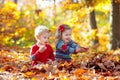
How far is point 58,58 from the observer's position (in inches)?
258

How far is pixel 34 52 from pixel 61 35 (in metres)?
0.69

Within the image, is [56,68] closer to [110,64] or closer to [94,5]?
[110,64]

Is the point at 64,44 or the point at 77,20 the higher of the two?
the point at 64,44

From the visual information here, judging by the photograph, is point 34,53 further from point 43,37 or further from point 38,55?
point 43,37

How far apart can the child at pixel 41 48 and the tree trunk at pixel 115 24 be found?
4.79m

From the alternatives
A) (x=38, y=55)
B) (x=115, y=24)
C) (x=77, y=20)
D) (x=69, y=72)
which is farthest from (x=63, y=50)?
(x=77, y=20)

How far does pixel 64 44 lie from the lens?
21.1 feet

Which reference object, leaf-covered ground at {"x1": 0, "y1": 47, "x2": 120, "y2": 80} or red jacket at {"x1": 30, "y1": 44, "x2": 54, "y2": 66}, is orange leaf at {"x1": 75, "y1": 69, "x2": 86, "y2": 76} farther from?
red jacket at {"x1": 30, "y1": 44, "x2": 54, "y2": 66}

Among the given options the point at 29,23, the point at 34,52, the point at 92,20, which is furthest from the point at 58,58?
the point at 29,23

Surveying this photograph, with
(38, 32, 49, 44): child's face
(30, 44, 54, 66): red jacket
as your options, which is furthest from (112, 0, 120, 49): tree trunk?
(38, 32, 49, 44): child's face

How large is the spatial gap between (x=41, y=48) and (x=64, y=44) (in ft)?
2.47

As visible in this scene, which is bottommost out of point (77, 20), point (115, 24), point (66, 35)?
point (77, 20)

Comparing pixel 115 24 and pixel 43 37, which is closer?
pixel 43 37

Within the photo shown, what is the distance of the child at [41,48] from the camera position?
5.88 metres
